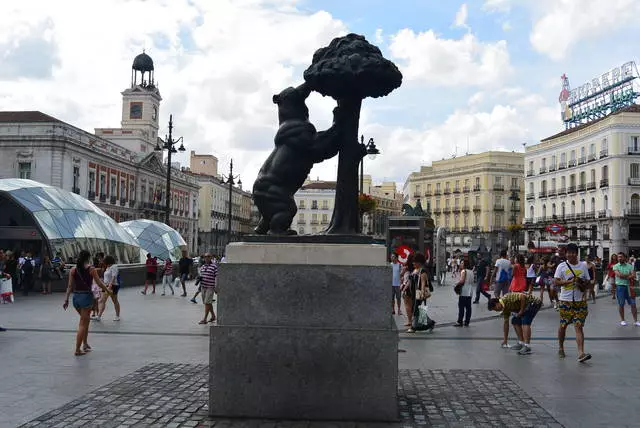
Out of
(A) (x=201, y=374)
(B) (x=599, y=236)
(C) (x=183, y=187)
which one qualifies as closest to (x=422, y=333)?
(A) (x=201, y=374)

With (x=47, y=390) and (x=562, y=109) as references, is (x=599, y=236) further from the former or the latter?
(x=47, y=390)

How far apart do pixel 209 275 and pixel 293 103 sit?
7.73 meters

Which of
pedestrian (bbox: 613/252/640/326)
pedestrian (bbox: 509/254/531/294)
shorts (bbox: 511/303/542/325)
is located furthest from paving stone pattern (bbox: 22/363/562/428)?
pedestrian (bbox: 613/252/640/326)

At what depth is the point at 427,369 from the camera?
8.09 metres

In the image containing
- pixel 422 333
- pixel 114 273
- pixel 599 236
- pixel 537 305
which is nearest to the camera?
pixel 537 305

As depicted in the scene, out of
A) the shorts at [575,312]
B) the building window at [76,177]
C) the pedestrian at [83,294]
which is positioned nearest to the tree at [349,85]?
the shorts at [575,312]

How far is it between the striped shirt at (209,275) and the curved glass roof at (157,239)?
21.8 m

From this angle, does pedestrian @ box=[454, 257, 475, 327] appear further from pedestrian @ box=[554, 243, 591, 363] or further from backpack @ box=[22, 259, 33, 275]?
backpack @ box=[22, 259, 33, 275]

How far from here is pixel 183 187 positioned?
81125mm

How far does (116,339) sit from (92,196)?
48.7 m

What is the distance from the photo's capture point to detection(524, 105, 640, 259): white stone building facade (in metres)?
53.9

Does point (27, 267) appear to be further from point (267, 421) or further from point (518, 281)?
point (267, 421)

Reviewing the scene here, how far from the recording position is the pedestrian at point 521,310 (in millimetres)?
9398

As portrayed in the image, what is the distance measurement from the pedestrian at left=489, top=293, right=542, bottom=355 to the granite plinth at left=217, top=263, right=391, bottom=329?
14.8ft
